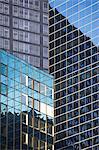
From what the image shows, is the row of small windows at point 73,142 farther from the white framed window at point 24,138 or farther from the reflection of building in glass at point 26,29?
the white framed window at point 24,138

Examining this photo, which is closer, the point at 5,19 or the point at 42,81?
the point at 42,81

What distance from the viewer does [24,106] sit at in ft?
283

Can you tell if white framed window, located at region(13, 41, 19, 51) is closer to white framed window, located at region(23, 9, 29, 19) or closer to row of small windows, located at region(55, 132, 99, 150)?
white framed window, located at region(23, 9, 29, 19)

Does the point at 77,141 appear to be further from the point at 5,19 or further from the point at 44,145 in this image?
the point at 44,145

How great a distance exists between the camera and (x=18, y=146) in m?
83.2

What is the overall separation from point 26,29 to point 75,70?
19923 millimetres

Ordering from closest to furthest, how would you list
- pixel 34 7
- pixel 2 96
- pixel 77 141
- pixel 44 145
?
pixel 2 96
pixel 44 145
pixel 77 141
pixel 34 7

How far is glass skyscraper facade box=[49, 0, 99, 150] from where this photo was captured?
157 meters

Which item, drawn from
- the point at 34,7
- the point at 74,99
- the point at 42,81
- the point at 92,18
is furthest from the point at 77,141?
the point at 42,81

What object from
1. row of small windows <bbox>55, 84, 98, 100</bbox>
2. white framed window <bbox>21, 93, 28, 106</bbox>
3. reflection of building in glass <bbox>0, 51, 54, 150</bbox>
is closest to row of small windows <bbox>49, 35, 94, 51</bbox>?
row of small windows <bbox>55, 84, 98, 100</bbox>

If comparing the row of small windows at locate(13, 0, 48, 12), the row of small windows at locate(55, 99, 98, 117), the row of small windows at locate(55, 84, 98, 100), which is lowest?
the row of small windows at locate(55, 99, 98, 117)

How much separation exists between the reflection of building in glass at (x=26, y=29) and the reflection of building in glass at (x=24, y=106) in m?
79.8

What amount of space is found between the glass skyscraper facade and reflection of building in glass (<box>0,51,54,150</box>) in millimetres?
62365

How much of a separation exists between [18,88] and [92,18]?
268 ft
